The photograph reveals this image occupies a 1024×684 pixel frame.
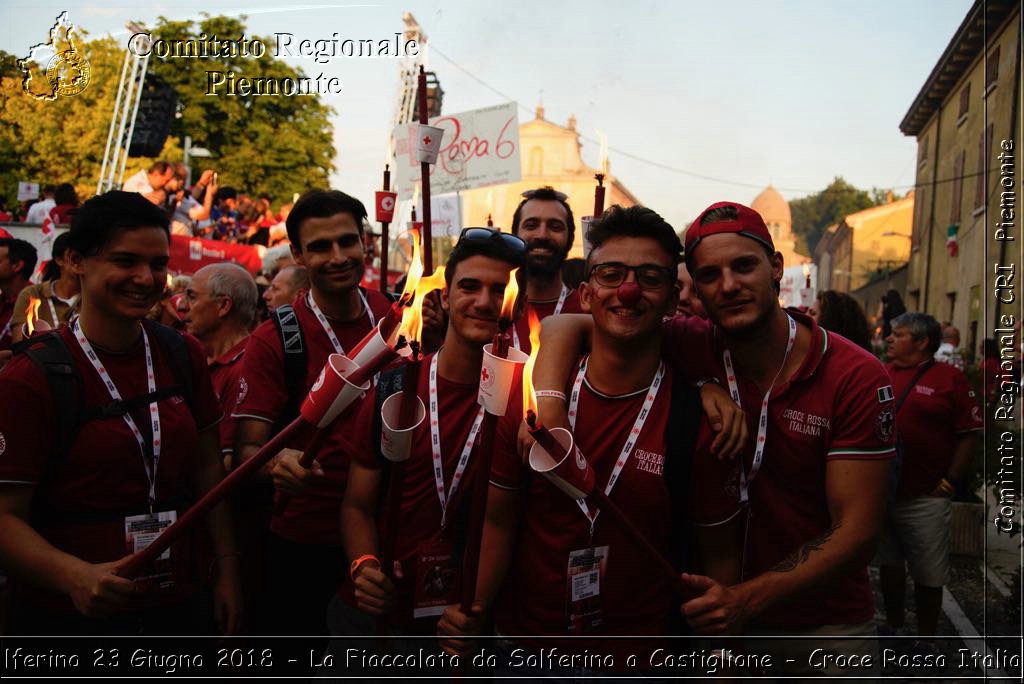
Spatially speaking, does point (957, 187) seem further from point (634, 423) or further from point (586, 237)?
point (634, 423)

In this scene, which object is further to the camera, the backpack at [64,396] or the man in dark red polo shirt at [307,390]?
the man in dark red polo shirt at [307,390]

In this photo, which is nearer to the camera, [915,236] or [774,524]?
[774,524]

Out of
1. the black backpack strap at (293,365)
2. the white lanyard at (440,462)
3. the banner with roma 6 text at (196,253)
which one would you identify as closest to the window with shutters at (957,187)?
the banner with roma 6 text at (196,253)

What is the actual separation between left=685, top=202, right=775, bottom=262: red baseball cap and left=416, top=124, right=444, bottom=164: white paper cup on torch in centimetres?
99

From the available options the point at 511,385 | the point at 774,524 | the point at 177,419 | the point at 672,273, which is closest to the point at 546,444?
the point at 511,385

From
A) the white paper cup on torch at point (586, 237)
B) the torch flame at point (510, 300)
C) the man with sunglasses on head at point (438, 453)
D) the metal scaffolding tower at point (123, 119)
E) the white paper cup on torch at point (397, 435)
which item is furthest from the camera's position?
the metal scaffolding tower at point (123, 119)

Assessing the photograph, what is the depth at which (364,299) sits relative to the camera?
449 centimetres

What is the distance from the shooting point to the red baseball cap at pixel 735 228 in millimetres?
3012

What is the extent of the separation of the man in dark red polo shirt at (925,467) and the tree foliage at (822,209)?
4547 inches

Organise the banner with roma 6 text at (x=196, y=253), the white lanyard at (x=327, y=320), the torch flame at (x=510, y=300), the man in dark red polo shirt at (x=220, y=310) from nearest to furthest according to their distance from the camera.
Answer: the torch flame at (x=510, y=300) < the white lanyard at (x=327, y=320) < the man in dark red polo shirt at (x=220, y=310) < the banner with roma 6 text at (x=196, y=253)

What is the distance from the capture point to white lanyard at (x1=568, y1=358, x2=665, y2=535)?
282cm

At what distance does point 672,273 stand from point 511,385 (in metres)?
1.10

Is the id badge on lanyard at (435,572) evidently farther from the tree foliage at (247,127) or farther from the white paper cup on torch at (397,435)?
the tree foliage at (247,127)

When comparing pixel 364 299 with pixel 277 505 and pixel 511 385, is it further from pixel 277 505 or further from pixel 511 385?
pixel 511 385
